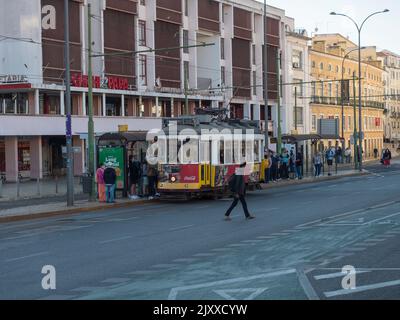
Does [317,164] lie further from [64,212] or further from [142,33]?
[64,212]

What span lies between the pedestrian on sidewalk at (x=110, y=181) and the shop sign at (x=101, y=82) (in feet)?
70.5

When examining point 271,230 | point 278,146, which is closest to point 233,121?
point 278,146

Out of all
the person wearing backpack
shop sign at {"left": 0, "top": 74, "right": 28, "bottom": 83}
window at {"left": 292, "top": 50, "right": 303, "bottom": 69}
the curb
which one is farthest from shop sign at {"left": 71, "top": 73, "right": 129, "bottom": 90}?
window at {"left": 292, "top": 50, "right": 303, "bottom": 69}

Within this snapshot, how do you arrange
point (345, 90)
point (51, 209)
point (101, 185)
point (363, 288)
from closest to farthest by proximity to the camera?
point (363, 288) < point (51, 209) < point (101, 185) < point (345, 90)

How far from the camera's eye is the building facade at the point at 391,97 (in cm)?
11725

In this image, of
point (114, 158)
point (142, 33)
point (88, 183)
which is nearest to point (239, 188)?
point (88, 183)

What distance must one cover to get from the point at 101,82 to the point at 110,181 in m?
23.5

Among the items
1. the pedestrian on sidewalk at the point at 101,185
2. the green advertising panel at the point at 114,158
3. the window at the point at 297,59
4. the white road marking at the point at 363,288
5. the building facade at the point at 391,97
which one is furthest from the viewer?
the building facade at the point at 391,97

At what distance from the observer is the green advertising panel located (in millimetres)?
31000

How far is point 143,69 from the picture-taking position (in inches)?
2264

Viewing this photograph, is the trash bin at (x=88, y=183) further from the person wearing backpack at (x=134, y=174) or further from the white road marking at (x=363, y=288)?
the white road marking at (x=363, y=288)

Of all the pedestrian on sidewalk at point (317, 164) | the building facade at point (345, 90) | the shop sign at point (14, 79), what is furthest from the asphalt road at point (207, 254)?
the building facade at point (345, 90)

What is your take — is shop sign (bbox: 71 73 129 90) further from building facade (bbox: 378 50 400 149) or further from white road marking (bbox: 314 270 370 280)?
building facade (bbox: 378 50 400 149)
